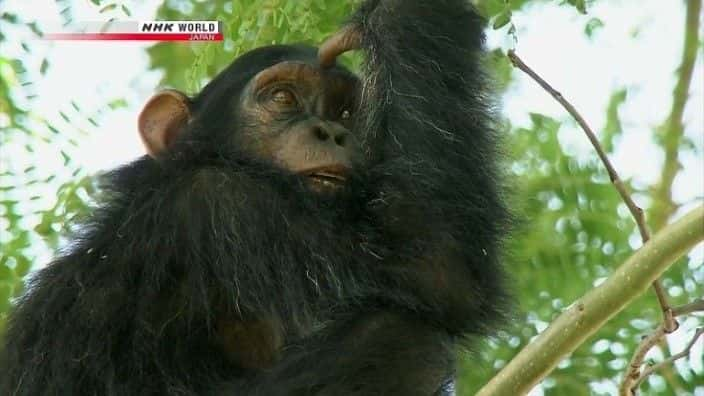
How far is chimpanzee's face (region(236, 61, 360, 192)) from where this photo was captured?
5.43 metres

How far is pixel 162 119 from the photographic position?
19.6ft

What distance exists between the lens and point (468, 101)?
5.43 metres

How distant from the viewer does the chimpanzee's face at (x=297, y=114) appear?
5426mm

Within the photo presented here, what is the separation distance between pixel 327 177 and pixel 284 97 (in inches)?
22.4

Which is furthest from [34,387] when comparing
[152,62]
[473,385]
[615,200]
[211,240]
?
[152,62]

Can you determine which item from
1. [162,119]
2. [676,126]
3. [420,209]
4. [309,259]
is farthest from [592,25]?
[309,259]

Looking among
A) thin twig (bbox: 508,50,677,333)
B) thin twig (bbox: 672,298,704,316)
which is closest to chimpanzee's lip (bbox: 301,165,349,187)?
thin twig (bbox: 508,50,677,333)

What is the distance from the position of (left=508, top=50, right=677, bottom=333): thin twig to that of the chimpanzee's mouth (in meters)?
0.81

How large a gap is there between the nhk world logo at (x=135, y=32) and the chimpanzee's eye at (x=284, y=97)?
0.94 meters

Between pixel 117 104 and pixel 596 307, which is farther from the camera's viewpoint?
pixel 117 104

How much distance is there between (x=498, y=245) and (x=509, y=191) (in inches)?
12.8

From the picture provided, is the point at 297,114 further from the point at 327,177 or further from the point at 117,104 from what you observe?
the point at 117,104

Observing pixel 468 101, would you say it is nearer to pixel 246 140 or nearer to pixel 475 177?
pixel 475 177

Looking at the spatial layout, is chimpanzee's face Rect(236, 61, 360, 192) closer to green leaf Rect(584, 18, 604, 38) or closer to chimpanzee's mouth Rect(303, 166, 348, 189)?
chimpanzee's mouth Rect(303, 166, 348, 189)
